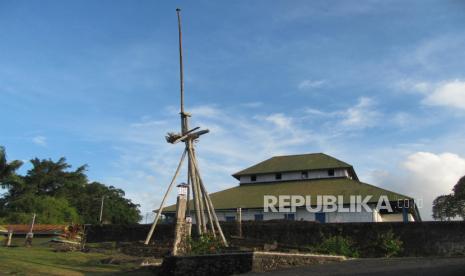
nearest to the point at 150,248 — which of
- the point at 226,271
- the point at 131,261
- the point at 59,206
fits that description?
the point at 131,261

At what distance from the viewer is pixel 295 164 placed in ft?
142

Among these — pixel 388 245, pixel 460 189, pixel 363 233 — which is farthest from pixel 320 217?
pixel 460 189

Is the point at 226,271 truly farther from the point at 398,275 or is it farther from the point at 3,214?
the point at 3,214

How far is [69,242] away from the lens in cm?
2650

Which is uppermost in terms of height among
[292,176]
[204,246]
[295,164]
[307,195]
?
[295,164]

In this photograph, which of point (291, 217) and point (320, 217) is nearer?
point (320, 217)

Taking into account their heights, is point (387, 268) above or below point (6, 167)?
below

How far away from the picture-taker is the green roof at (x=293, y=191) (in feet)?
117

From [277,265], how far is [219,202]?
2341 cm

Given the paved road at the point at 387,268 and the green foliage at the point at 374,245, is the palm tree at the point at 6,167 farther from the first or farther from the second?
the paved road at the point at 387,268

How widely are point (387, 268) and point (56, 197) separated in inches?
2149

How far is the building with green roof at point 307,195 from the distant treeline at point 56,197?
19949mm

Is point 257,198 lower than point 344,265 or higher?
higher

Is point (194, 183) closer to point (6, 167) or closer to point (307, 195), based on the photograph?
point (307, 195)
